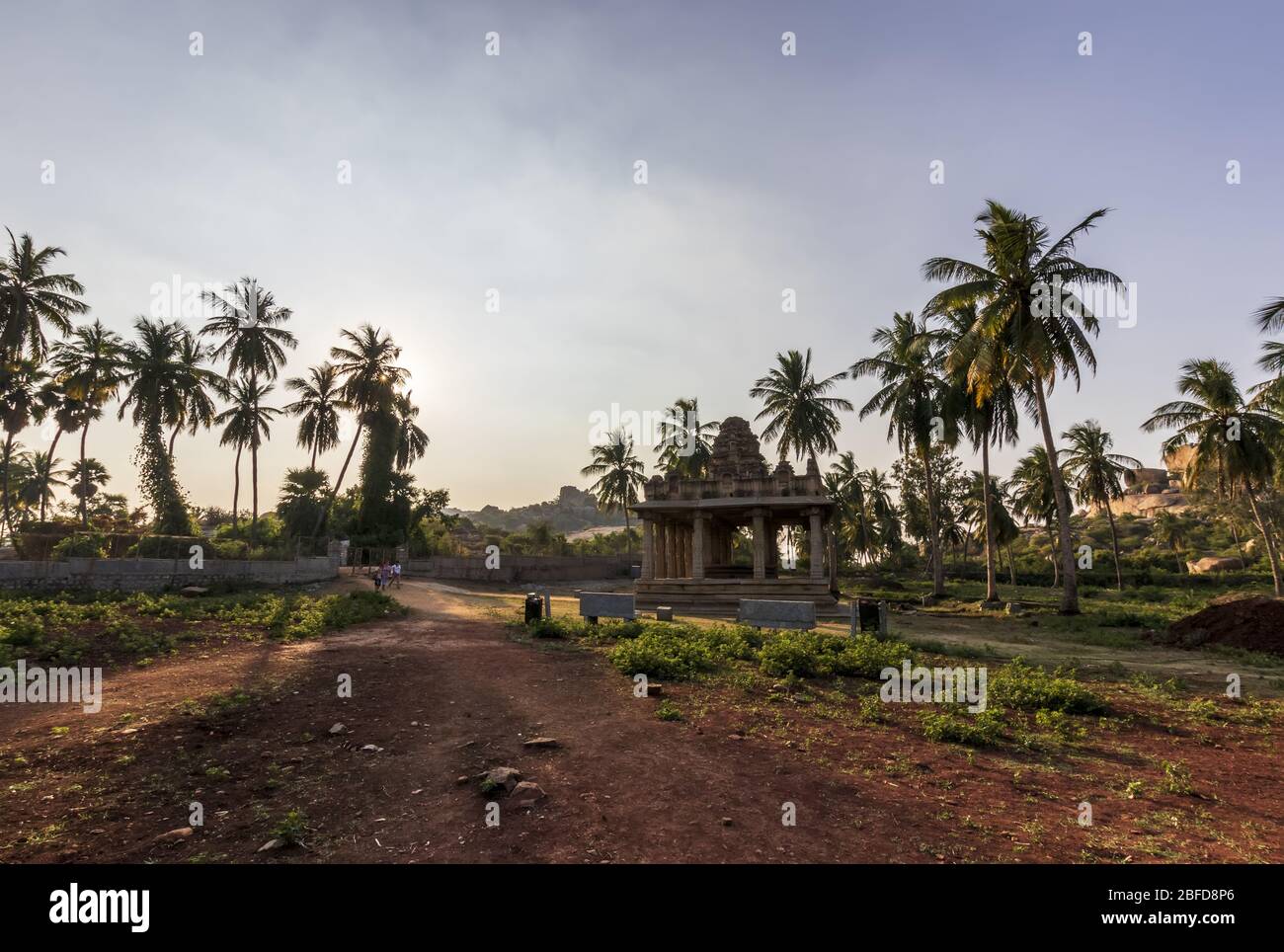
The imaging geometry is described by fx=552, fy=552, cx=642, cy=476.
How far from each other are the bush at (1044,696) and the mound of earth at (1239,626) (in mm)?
10287

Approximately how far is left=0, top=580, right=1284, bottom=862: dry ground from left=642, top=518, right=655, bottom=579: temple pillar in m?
18.0

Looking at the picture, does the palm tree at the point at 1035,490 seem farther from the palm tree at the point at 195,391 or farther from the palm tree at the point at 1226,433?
the palm tree at the point at 195,391

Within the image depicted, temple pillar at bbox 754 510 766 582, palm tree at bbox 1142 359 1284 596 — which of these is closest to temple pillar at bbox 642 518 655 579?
temple pillar at bbox 754 510 766 582

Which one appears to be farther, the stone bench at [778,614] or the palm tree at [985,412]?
the palm tree at [985,412]

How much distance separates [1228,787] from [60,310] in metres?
45.7

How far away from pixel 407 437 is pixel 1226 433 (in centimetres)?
5782

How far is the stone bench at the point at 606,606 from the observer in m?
16.0

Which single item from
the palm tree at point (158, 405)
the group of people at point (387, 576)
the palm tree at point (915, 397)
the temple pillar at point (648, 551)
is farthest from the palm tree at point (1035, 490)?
the palm tree at point (158, 405)

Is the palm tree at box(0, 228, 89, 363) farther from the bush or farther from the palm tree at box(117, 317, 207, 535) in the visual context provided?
the bush

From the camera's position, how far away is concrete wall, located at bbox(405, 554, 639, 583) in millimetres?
40531
